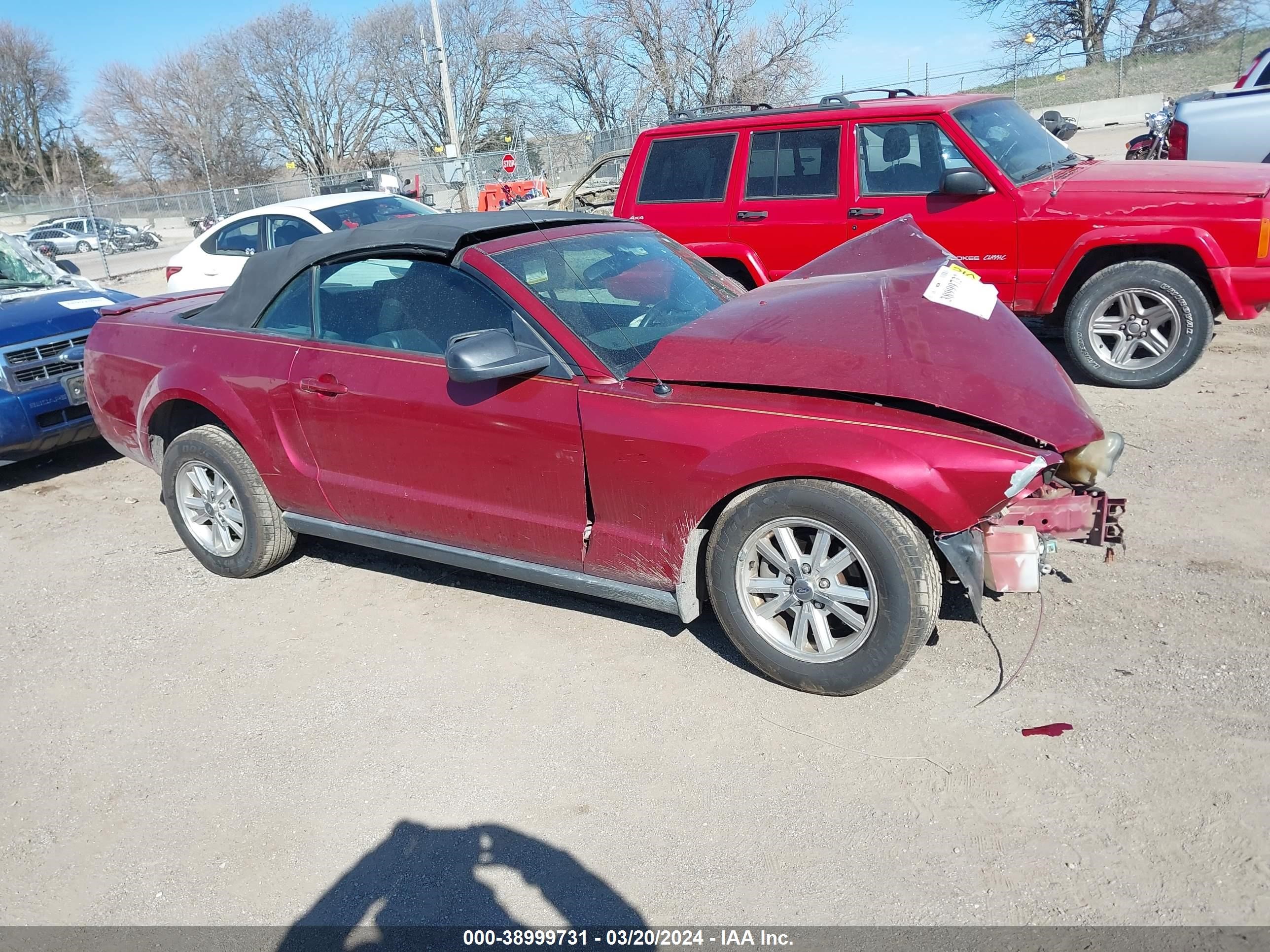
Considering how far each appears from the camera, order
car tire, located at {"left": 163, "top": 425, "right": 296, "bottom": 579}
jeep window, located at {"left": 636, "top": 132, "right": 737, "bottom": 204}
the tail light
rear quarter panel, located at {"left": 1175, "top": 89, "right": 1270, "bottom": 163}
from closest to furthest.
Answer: car tire, located at {"left": 163, "top": 425, "right": 296, "bottom": 579} < jeep window, located at {"left": 636, "top": 132, "right": 737, "bottom": 204} < rear quarter panel, located at {"left": 1175, "top": 89, "right": 1270, "bottom": 163} < the tail light

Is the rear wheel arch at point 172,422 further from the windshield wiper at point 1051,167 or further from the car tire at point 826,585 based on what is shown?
the windshield wiper at point 1051,167

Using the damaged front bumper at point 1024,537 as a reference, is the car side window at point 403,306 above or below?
above

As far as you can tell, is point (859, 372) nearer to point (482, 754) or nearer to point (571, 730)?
point (571, 730)

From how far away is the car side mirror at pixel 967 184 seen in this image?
20.9 feet

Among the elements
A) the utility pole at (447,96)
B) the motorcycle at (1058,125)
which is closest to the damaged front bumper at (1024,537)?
the motorcycle at (1058,125)

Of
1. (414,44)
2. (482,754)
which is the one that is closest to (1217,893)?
(482,754)

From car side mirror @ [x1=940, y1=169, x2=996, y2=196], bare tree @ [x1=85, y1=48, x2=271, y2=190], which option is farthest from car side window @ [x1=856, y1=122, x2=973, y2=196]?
bare tree @ [x1=85, y1=48, x2=271, y2=190]

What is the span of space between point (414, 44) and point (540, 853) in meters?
56.5

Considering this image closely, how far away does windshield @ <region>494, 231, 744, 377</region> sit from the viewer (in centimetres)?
377

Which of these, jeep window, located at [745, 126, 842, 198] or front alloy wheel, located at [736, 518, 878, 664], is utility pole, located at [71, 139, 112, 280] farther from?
front alloy wheel, located at [736, 518, 878, 664]

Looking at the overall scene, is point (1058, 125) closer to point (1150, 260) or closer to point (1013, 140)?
point (1013, 140)

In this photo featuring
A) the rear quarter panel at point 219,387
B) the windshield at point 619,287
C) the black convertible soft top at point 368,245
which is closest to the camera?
the windshield at point 619,287

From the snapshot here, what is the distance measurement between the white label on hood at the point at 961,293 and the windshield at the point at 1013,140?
3.25 m

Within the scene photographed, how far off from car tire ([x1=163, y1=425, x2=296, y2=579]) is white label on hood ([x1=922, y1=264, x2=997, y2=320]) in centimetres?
319
